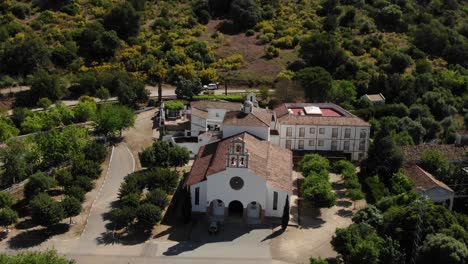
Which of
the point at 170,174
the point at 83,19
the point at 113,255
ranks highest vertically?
the point at 83,19

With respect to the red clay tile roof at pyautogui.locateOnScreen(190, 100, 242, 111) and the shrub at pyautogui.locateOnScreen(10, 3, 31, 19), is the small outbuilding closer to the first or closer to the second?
the red clay tile roof at pyautogui.locateOnScreen(190, 100, 242, 111)

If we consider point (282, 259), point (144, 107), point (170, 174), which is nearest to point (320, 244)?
point (282, 259)

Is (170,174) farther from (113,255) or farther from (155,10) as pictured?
(155,10)

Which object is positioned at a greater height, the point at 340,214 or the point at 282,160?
the point at 282,160

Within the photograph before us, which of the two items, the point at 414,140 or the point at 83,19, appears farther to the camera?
the point at 83,19

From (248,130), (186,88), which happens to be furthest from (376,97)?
(248,130)

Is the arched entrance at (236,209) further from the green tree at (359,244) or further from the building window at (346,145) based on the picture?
the building window at (346,145)

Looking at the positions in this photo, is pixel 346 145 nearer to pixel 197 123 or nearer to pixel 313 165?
pixel 313 165

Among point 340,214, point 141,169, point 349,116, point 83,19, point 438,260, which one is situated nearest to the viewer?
point 438,260
